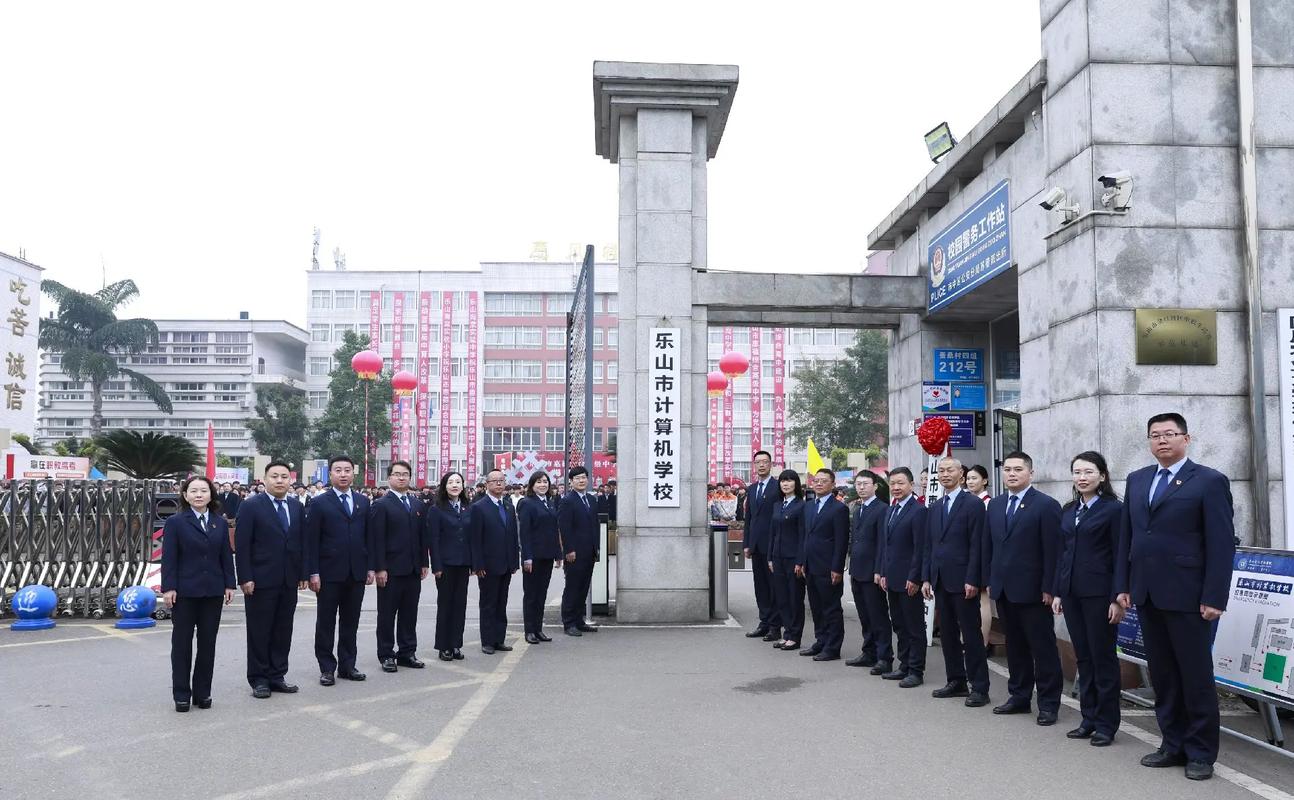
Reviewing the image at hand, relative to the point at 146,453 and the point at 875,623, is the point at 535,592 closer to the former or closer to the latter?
the point at 875,623

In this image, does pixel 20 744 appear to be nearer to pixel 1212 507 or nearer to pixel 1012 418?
pixel 1212 507

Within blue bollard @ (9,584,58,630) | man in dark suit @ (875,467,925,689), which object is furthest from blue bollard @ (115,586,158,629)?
man in dark suit @ (875,467,925,689)

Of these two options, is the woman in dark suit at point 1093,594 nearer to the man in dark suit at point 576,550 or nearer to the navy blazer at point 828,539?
the navy blazer at point 828,539

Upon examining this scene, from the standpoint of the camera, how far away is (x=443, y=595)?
9.55 m

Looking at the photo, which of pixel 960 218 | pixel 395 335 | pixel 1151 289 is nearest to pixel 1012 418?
pixel 960 218

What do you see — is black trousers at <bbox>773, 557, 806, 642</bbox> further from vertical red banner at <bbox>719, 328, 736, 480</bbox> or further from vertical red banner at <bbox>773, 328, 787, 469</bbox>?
vertical red banner at <bbox>773, 328, 787, 469</bbox>

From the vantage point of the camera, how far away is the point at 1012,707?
7062mm

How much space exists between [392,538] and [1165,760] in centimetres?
605

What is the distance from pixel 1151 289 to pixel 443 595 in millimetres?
6558

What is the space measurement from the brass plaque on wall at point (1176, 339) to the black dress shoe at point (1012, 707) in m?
3.03

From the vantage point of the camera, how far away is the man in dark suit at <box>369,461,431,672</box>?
29.0 ft

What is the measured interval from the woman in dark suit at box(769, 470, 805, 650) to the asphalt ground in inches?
36.8

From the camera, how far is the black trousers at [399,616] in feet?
29.2

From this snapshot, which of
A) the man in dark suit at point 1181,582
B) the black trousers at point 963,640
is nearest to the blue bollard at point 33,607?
the black trousers at point 963,640
